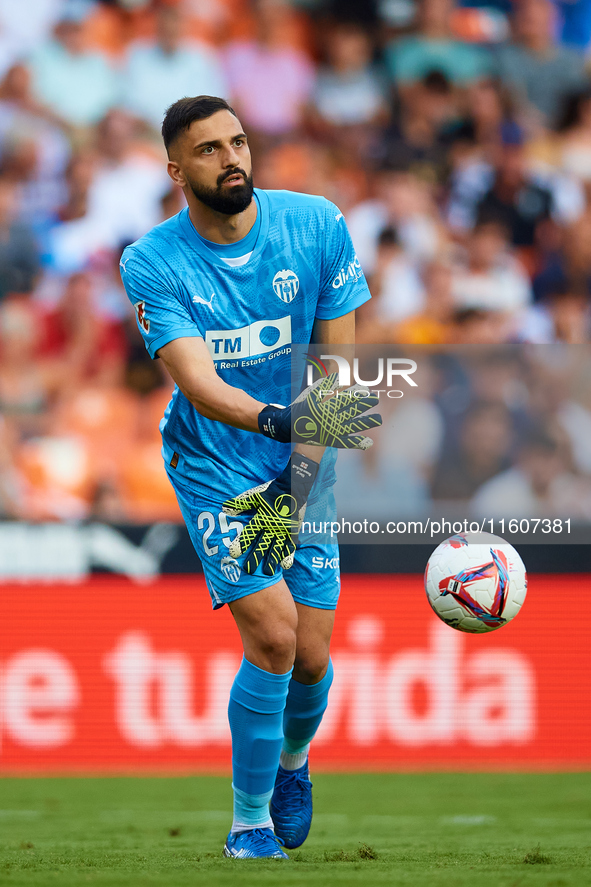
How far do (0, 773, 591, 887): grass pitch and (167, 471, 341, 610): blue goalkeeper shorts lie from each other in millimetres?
885

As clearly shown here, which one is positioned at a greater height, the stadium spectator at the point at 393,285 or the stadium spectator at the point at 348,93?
the stadium spectator at the point at 348,93

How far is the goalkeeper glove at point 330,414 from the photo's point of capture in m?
3.62

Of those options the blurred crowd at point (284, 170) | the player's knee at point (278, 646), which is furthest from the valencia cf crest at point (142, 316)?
the blurred crowd at point (284, 170)

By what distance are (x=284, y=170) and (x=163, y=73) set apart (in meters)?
1.38

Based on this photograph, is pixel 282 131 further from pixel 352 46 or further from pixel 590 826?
pixel 590 826

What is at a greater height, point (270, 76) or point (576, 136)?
point (270, 76)

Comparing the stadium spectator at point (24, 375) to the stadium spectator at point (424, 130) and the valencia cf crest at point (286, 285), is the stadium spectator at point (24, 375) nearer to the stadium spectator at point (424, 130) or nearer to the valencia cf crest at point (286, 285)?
the stadium spectator at point (424, 130)

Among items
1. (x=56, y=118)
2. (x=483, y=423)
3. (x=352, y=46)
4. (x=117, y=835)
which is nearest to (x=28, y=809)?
(x=117, y=835)

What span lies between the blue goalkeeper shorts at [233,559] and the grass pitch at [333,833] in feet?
2.90

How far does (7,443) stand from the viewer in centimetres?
816

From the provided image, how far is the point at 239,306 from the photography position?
396 centimetres

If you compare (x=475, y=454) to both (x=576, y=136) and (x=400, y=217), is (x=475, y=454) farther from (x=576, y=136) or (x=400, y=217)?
(x=576, y=136)

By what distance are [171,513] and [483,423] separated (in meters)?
2.31

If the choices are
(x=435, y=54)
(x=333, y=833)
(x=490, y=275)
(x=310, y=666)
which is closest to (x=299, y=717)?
(x=310, y=666)
